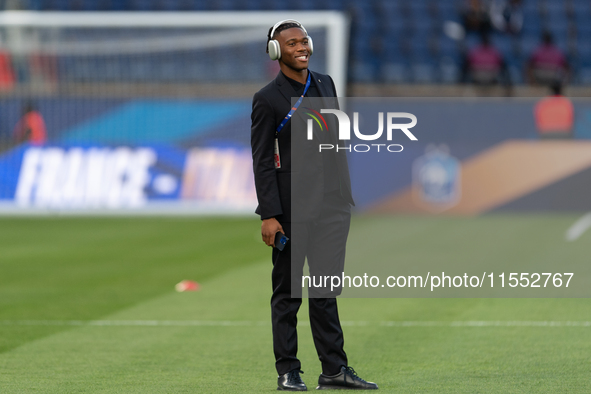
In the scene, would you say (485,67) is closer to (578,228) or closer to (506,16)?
(506,16)

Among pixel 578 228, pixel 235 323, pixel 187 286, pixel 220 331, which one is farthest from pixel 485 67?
pixel 220 331

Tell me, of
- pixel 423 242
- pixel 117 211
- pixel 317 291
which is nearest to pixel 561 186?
pixel 423 242

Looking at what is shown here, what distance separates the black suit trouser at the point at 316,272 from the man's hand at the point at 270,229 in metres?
0.08

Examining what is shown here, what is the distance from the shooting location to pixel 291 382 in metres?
4.71

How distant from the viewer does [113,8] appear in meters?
22.1

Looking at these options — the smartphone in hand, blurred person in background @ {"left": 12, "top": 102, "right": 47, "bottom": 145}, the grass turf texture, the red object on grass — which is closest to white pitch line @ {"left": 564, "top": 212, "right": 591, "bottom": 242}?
the grass turf texture

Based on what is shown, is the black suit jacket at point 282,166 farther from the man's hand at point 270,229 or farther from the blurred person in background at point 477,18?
the blurred person in background at point 477,18

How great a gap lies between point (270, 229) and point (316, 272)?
32 centimetres

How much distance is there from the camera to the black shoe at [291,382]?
4.70 metres

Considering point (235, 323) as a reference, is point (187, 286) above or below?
below

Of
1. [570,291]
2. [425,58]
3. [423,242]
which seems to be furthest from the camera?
[425,58]

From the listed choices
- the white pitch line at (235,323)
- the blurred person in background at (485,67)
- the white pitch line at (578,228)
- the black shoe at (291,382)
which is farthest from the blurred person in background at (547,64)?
the black shoe at (291,382)

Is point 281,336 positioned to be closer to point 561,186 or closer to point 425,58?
point 561,186

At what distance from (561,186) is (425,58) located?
523 centimetres
